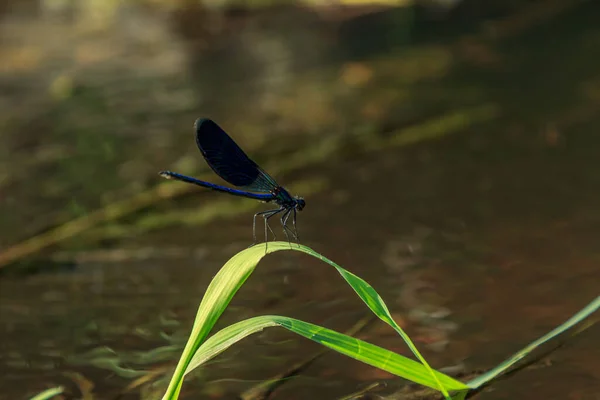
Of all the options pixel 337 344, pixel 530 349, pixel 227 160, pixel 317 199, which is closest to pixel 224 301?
pixel 337 344

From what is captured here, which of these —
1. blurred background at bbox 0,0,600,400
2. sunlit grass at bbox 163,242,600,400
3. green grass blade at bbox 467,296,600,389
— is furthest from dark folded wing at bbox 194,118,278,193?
green grass blade at bbox 467,296,600,389

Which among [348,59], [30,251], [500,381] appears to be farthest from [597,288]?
[348,59]

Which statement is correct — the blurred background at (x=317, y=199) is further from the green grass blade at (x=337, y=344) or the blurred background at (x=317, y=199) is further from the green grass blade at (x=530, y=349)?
the green grass blade at (x=337, y=344)

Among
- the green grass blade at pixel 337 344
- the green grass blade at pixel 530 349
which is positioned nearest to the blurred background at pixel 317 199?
the green grass blade at pixel 530 349

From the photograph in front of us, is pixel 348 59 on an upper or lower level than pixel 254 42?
lower

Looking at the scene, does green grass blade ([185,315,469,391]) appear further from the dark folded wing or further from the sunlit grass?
the dark folded wing

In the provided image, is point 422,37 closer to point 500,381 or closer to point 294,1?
point 294,1

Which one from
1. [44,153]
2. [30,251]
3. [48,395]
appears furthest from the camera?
[44,153]
